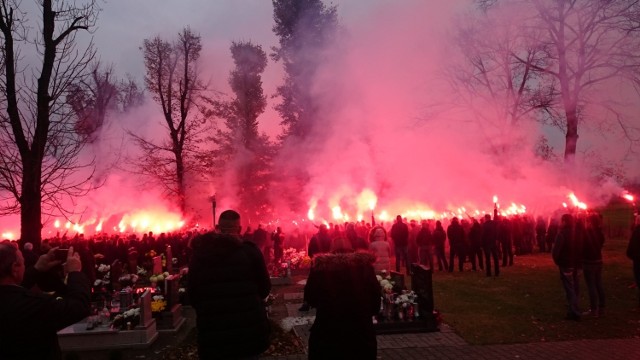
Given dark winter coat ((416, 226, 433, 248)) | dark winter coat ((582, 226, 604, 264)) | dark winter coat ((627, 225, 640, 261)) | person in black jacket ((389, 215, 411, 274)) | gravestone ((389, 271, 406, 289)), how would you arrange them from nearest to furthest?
dark winter coat ((582, 226, 604, 264)) → dark winter coat ((627, 225, 640, 261)) → gravestone ((389, 271, 406, 289)) → dark winter coat ((416, 226, 433, 248)) → person in black jacket ((389, 215, 411, 274))

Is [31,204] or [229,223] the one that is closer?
[229,223]

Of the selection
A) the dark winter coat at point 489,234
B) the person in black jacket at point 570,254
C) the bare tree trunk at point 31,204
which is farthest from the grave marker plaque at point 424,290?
the bare tree trunk at point 31,204

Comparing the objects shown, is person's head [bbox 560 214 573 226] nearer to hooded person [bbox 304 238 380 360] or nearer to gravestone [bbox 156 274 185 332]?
hooded person [bbox 304 238 380 360]

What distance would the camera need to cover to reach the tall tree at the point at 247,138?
3756cm

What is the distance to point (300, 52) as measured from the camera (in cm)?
3731

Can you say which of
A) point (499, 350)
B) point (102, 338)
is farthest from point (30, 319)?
point (499, 350)

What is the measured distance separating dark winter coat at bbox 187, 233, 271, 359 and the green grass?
18.0 feet

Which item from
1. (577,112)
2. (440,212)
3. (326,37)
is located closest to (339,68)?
(326,37)

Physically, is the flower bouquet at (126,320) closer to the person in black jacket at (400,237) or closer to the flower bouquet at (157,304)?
the flower bouquet at (157,304)

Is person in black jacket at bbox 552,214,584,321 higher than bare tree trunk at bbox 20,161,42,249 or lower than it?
lower

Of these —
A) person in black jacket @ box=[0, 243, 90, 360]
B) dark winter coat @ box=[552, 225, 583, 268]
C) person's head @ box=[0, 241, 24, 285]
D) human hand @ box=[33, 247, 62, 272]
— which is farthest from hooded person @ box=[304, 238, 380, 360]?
dark winter coat @ box=[552, 225, 583, 268]

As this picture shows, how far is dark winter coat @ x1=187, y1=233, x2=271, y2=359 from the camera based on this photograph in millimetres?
3820

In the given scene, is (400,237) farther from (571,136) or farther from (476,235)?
(571,136)

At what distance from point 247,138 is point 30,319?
35.9 m
